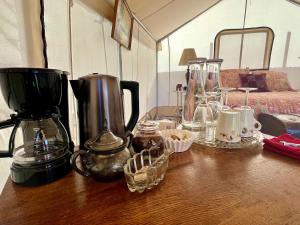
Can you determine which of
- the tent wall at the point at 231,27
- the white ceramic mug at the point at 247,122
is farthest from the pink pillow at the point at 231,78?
the white ceramic mug at the point at 247,122

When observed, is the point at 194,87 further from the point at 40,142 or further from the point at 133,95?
the point at 40,142

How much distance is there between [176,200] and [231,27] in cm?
403

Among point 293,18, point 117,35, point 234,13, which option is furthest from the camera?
point 234,13

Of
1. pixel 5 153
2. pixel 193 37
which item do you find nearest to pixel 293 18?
pixel 193 37

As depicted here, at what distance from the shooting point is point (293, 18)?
332cm

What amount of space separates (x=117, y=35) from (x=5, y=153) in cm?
102

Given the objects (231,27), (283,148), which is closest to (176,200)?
(283,148)

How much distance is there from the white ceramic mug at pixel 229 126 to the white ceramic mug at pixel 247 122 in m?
0.04

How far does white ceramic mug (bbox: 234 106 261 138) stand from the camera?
2.05ft

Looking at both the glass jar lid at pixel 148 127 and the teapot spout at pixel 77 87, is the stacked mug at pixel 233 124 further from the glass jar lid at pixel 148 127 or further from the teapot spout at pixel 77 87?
the teapot spout at pixel 77 87

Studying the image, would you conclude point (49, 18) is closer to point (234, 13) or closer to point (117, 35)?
point (117, 35)

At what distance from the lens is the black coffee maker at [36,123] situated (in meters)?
0.37

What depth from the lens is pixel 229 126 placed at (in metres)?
0.60

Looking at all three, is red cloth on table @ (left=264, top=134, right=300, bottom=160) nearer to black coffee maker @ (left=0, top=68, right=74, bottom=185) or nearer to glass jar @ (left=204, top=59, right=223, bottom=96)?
glass jar @ (left=204, top=59, right=223, bottom=96)
